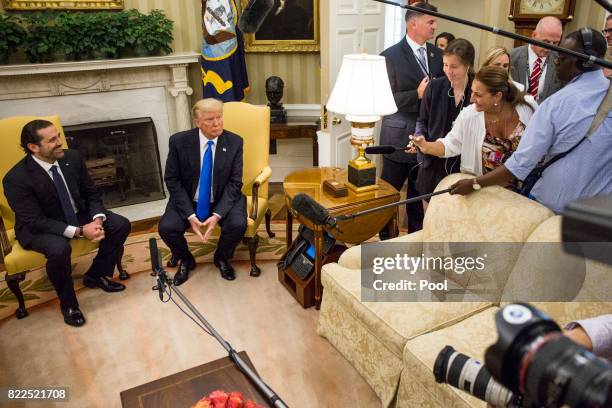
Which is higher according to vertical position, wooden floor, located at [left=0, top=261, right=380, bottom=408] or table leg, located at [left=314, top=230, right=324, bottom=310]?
table leg, located at [left=314, top=230, right=324, bottom=310]

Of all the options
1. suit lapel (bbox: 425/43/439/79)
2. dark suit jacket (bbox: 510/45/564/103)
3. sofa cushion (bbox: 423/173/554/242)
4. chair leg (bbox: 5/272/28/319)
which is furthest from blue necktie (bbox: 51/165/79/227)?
dark suit jacket (bbox: 510/45/564/103)

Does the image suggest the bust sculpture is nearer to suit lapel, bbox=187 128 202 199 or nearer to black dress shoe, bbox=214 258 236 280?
suit lapel, bbox=187 128 202 199

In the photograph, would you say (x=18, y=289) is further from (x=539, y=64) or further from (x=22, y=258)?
(x=539, y=64)

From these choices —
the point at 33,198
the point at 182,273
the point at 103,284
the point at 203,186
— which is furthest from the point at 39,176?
the point at 182,273

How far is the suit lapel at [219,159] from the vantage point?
3217 mm

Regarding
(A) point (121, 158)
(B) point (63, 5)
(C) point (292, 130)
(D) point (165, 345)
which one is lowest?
(D) point (165, 345)

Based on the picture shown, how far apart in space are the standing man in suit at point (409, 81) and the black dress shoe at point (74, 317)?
192cm

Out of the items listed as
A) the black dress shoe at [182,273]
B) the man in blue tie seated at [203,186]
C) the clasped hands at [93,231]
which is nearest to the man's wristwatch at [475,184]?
the man in blue tie seated at [203,186]

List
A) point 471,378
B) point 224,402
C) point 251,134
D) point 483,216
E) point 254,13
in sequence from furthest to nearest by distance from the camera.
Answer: point 251,134 < point 483,216 < point 224,402 < point 254,13 < point 471,378

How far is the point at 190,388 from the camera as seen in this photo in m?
1.83

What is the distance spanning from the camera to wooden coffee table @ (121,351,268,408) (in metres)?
1.77

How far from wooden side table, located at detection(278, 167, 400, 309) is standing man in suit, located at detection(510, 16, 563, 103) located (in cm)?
127

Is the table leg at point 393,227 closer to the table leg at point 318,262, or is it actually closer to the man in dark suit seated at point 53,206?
the table leg at point 318,262

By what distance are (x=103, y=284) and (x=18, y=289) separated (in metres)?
0.49
